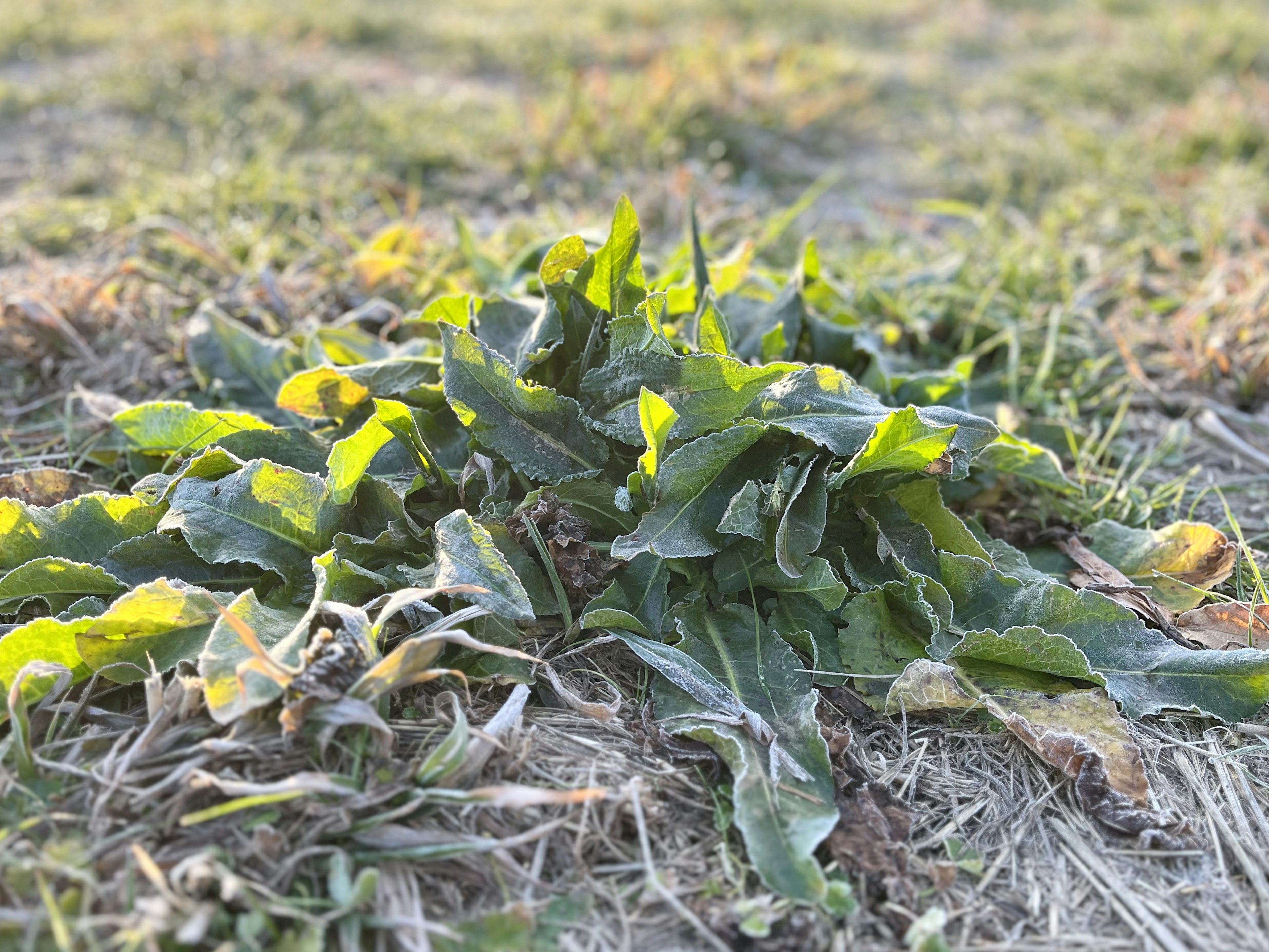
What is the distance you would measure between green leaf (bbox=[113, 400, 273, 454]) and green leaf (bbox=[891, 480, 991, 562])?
1.27 m

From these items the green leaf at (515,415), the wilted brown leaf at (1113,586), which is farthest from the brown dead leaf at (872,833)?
the green leaf at (515,415)

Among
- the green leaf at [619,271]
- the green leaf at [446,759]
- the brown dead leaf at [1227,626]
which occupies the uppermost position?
the green leaf at [619,271]

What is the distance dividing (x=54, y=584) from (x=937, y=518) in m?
1.59

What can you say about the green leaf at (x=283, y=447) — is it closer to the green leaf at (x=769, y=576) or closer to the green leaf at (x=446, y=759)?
the green leaf at (x=446, y=759)

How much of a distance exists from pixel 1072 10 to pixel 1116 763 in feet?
25.5

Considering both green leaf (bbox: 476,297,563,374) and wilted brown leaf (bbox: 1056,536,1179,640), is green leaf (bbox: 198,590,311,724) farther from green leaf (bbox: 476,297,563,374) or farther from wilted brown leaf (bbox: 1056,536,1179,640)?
wilted brown leaf (bbox: 1056,536,1179,640)

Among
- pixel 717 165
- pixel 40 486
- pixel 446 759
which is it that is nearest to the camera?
pixel 446 759

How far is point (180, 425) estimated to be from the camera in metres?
1.89

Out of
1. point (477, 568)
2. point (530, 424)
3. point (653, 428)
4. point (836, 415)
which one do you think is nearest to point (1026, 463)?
point (836, 415)

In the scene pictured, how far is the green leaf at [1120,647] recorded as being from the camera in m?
1.66

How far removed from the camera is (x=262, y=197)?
3.37 metres

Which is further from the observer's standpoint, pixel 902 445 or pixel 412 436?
pixel 412 436

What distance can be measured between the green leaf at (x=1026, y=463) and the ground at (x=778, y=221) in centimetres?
12

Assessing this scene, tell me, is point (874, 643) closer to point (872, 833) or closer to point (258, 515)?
point (872, 833)
